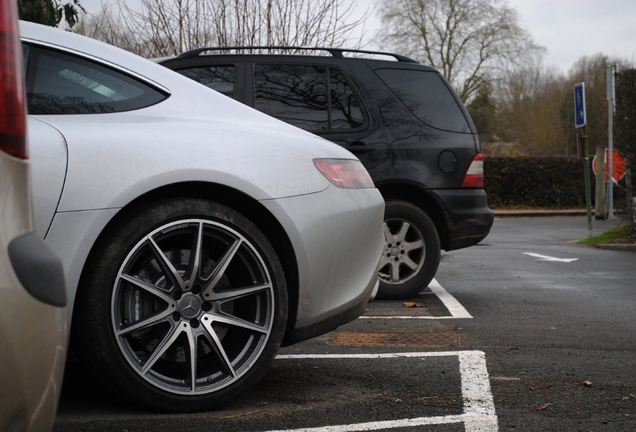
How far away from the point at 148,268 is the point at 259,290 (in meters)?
0.43

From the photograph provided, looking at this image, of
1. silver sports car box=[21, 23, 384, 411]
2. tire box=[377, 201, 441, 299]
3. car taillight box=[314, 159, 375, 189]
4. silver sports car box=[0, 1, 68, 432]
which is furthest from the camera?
tire box=[377, 201, 441, 299]

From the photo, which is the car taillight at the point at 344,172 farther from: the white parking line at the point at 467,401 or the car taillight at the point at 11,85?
the car taillight at the point at 11,85

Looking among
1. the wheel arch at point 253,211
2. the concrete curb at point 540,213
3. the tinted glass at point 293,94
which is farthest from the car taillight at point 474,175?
the concrete curb at point 540,213

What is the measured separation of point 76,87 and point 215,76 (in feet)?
11.3

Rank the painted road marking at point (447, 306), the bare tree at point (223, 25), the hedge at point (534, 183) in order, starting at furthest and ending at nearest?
the hedge at point (534, 183) → the bare tree at point (223, 25) → the painted road marking at point (447, 306)

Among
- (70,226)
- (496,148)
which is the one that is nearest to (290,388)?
(70,226)

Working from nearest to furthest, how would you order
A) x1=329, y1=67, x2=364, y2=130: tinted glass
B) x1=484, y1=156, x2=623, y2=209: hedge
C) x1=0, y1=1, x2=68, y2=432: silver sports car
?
x1=0, y1=1, x2=68, y2=432: silver sports car
x1=329, y1=67, x2=364, y2=130: tinted glass
x1=484, y1=156, x2=623, y2=209: hedge

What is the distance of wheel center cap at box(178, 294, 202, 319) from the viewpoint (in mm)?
3178

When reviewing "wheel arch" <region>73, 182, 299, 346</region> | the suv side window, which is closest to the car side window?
"wheel arch" <region>73, 182, 299, 346</region>

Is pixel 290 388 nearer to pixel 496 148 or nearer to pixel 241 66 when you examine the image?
pixel 241 66

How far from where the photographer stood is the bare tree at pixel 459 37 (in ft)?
138

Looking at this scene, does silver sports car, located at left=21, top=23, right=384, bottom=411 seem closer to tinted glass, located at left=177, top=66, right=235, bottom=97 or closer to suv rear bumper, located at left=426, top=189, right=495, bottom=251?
tinted glass, located at left=177, top=66, right=235, bottom=97

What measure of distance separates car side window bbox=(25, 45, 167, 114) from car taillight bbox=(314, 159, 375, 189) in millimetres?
722

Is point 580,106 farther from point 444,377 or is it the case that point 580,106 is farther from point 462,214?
point 444,377
